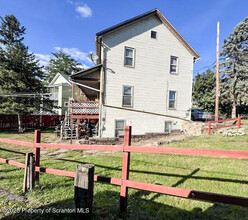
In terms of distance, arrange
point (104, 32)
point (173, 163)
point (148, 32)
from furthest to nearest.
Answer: point (148, 32) → point (104, 32) → point (173, 163)

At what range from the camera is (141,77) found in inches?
464

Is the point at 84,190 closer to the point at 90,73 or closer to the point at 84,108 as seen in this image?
the point at 84,108

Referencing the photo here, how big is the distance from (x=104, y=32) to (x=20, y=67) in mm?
9160

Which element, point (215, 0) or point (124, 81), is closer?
point (215, 0)

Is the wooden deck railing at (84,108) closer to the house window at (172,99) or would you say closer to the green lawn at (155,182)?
the green lawn at (155,182)

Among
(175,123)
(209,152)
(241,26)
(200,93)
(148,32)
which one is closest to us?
(209,152)

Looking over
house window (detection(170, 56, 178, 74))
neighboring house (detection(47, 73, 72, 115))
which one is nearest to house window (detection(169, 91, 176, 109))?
house window (detection(170, 56, 178, 74))

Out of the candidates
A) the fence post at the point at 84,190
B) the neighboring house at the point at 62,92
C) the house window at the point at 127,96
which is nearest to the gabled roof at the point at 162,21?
the house window at the point at 127,96

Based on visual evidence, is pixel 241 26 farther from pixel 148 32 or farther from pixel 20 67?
pixel 20 67

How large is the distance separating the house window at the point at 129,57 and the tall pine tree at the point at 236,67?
48.7ft

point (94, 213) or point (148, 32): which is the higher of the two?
point (148, 32)

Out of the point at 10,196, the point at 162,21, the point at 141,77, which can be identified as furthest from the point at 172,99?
the point at 10,196

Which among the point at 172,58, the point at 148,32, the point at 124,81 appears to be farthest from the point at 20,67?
the point at 172,58

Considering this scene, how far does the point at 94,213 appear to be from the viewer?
238 centimetres
